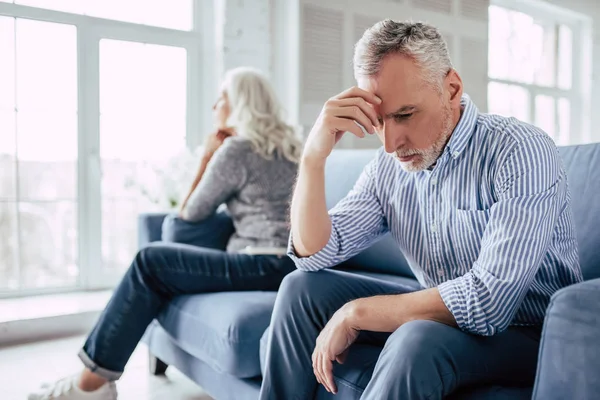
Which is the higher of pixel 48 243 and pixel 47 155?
pixel 47 155

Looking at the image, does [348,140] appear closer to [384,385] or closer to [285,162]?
[285,162]

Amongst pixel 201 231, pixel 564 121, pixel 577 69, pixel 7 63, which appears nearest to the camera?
pixel 201 231

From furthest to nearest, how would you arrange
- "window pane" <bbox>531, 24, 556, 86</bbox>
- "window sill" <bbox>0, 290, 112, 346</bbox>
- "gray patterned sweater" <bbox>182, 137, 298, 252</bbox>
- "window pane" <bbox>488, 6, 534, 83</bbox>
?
"window pane" <bbox>531, 24, 556, 86</bbox>
"window pane" <bbox>488, 6, 534, 83</bbox>
"window sill" <bbox>0, 290, 112, 346</bbox>
"gray patterned sweater" <bbox>182, 137, 298, 252</bbox>

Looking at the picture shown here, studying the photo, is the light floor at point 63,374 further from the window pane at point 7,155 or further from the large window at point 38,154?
the window pane at point 7,155

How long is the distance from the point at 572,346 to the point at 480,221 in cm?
39

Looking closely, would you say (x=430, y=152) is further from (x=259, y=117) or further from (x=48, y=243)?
(x=48, y=243)

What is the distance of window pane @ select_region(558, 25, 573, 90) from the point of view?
5.93m

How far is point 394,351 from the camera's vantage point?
98 centimetres

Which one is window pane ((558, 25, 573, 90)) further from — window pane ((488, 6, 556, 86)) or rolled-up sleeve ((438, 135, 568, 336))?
rolled-up sleeve ((438, 135, 568, 336))

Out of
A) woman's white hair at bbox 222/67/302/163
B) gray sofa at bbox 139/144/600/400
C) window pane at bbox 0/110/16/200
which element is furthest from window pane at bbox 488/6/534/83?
window pane at bbox 0/110/16/200

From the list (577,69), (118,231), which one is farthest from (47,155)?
(577,69)

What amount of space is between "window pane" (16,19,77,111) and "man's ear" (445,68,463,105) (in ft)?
8.34

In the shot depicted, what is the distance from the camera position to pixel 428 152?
48.1 inches

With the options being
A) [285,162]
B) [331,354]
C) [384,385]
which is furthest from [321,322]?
[285,162]
